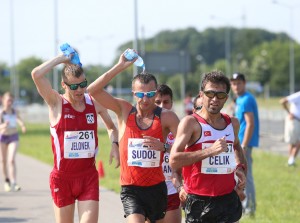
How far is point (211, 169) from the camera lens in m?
6.58

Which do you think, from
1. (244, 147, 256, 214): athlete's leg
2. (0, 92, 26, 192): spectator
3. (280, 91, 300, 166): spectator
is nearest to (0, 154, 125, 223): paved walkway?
(0, 92, 26, 192): spectator

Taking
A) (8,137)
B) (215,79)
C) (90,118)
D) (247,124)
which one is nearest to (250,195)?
(247,124)

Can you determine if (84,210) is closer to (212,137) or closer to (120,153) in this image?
(120,153)

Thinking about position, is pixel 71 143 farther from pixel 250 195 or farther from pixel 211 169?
pixel 250 195

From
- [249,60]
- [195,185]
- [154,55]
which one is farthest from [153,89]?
[249,60]

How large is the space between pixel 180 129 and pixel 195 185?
1.72 feet

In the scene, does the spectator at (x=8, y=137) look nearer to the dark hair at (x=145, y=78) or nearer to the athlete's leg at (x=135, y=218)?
the dark hair at (x=145, y=78)

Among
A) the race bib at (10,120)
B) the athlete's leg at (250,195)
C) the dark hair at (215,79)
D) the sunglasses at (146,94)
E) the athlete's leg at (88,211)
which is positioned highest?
the dark hair at (215,79)

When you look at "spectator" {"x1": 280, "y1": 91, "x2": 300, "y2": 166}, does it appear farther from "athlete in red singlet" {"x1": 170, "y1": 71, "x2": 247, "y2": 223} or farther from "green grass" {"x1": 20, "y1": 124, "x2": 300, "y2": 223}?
"athlete in red singlet" {"x1": 170, "y1": 71, "x2": 247, "y2": 223}

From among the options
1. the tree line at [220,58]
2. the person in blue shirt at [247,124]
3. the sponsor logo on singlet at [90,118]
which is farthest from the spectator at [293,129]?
the tree line at [220,58]

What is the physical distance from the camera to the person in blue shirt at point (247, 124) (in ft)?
37.3

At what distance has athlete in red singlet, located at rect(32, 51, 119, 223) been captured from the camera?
7.67 metres

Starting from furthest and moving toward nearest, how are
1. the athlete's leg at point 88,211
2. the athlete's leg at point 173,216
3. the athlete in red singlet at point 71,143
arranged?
the athlete's leg at point 173,216
the athlete in red singlet at point 71,143
the athlete's leg at point 88,211

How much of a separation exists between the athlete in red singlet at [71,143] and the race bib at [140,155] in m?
0.54
